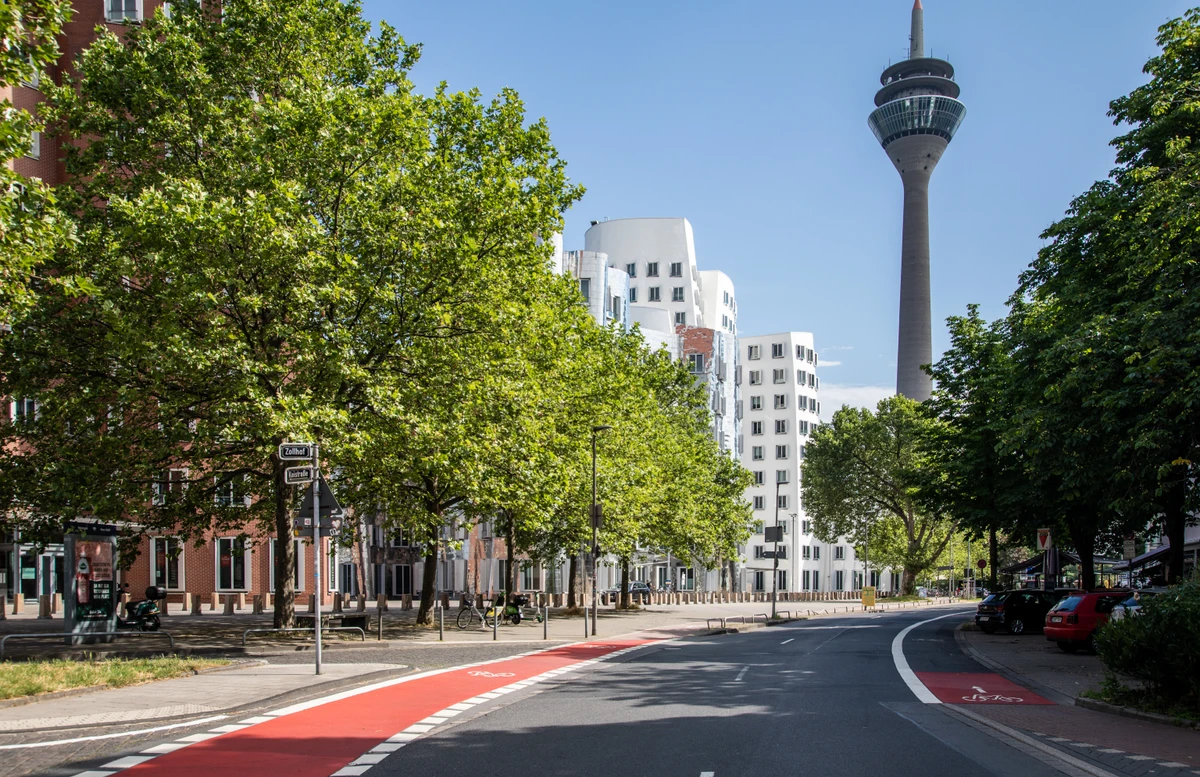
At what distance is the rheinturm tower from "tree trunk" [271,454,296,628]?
129691 millimetres

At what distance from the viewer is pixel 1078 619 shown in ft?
90.7

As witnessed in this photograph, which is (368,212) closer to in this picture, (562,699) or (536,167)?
(536,167)

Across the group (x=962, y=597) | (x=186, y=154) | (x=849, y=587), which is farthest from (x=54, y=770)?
(x=849, y=587)

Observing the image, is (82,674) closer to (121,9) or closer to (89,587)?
(89,587)

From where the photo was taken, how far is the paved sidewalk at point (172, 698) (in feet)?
42.7

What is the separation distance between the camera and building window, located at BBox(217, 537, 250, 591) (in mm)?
56500

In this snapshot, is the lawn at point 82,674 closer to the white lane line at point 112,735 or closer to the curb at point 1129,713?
the white lane line at point 112,735

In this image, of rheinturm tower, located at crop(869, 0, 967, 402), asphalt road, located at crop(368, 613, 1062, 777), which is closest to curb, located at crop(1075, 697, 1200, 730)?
asphalt road, located at crop(368, 613, 1062, 777)

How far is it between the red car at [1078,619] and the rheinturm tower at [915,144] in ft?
410

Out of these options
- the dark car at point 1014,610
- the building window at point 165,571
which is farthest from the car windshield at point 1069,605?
the building window at point 165,571

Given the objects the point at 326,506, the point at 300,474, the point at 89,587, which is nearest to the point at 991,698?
the point at 326,506

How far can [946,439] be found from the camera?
4425 centimetres

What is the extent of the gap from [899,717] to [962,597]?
105430 millimetres

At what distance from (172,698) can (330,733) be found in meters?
3.75
